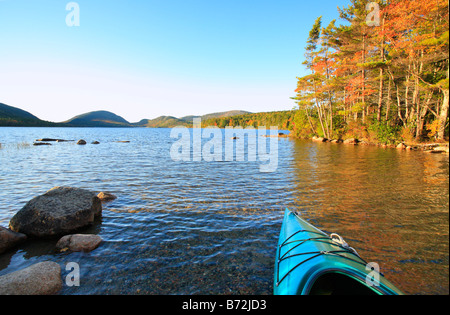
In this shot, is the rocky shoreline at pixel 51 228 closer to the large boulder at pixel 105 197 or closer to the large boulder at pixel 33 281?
the large boulder at pixel 33 281

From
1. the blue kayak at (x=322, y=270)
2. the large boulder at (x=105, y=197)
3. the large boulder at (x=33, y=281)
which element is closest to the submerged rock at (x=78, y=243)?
the large boulder at (x=33, y=281)

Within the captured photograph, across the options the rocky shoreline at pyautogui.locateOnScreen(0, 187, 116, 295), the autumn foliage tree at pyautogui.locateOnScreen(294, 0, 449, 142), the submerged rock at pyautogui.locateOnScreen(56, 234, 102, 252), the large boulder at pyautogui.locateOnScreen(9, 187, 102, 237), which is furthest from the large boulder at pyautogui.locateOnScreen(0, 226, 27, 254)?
the autumn foliage tree at pyautogui.locateOnScreen(294, 0, 449, 142)

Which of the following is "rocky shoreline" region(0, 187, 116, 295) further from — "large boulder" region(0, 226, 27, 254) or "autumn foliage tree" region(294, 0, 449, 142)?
"autumn foliage tree" region(294, 0, 449, 142)

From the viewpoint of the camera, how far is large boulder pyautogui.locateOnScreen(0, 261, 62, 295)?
4.64 m

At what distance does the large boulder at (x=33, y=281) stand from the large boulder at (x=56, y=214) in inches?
93.9

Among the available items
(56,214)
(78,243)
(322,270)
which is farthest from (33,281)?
(322,270)

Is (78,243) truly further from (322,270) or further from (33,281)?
(322,270)

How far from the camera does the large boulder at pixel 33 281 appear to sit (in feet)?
15.2

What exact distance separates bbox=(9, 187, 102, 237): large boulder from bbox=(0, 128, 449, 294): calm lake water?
0.43 metres

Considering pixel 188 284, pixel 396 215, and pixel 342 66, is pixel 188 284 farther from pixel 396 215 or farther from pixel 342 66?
pixel 342 66

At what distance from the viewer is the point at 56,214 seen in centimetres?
758
